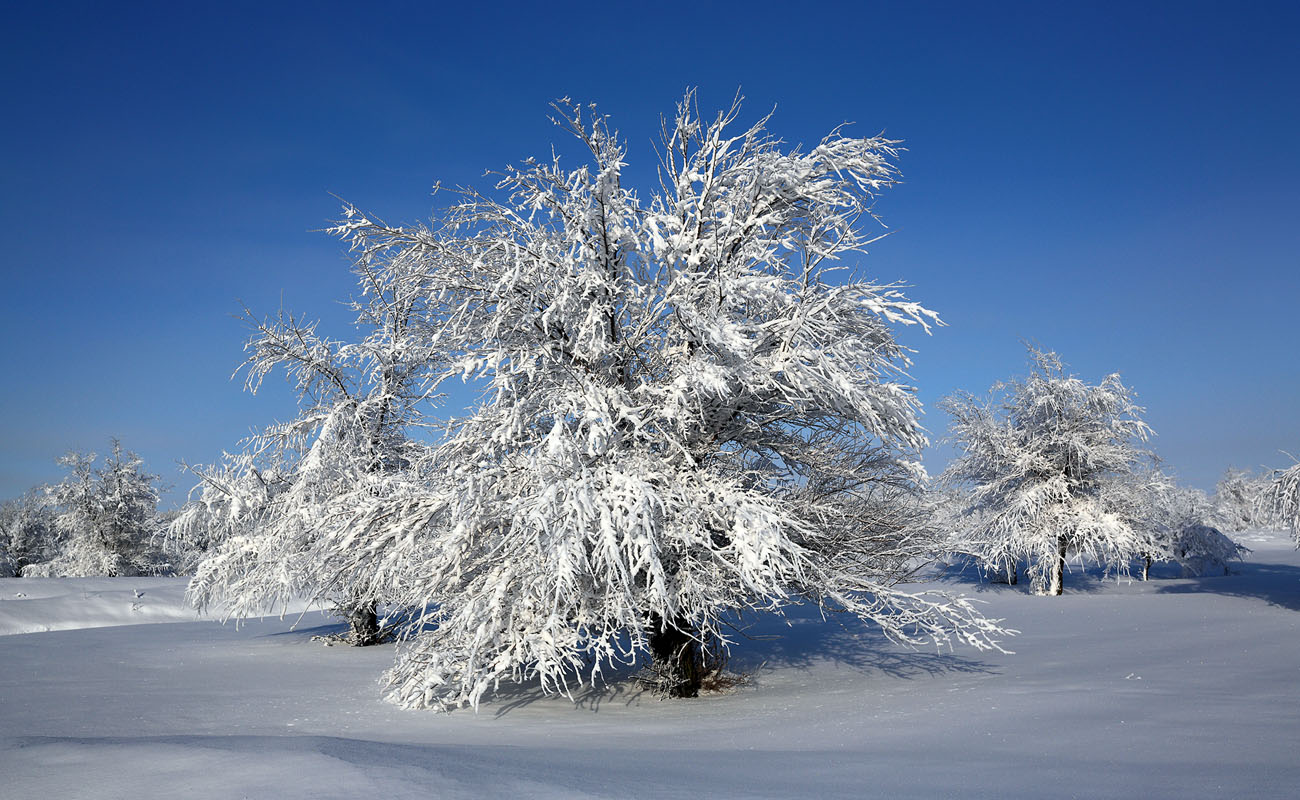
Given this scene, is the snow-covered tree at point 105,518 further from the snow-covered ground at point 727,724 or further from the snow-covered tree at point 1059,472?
the snow-covered tree at point 1059,472

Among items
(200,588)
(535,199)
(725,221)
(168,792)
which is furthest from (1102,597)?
(168,792)

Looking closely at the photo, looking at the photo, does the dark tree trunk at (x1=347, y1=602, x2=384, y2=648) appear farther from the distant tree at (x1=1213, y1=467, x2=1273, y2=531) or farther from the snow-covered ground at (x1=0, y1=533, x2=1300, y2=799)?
the distant tree at (x1=1213, y1=467, x2=1273, y2=531)

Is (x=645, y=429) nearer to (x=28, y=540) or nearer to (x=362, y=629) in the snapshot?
(x=362, y=629)

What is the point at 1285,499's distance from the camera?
14.2 m

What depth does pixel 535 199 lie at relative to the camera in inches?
317

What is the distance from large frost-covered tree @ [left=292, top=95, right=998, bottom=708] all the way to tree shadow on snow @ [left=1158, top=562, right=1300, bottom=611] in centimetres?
1397

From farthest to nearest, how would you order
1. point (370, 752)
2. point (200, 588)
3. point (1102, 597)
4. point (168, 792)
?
point (1102, 597), point (200, 588), point (370, 752), point (168, 792)

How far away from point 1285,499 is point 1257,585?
10599mm

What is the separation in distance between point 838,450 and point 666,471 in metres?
2.52

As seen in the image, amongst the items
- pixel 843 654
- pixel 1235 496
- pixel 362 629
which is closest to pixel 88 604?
pixel 362 629

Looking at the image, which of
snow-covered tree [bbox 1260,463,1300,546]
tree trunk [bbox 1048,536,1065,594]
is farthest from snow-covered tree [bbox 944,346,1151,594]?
snow-covered tree [bbox 1260,463,1300,546]

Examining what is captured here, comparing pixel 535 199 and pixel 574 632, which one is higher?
pixel 535 199

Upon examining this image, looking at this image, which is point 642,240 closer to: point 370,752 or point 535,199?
point 535,199

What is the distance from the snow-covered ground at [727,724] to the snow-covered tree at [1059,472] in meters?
9.74
